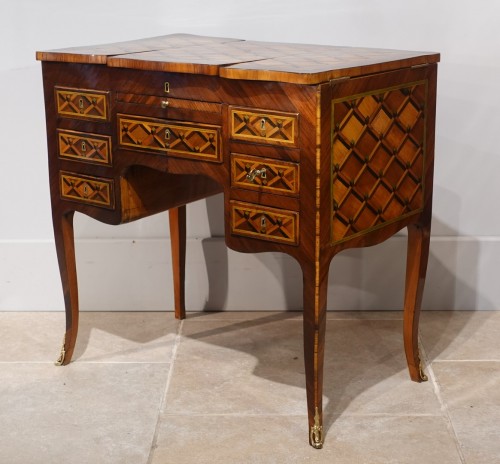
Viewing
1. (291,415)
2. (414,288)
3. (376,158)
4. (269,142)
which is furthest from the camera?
(414,288)

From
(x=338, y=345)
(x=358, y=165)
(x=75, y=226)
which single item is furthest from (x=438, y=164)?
(x=75, y=226)

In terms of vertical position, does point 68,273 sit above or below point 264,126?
below

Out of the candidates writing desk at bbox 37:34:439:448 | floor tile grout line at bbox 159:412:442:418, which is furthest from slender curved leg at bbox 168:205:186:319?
floor tile grout line at bbox 159:412:442:418

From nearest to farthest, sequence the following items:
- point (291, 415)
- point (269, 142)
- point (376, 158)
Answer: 1. point (269, 142)
2. point (376, 158)
3. point (291, 415)

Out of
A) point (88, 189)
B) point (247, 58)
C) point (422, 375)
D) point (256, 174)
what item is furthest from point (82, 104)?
point (422, 375)

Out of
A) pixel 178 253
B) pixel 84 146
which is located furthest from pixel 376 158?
pixel 178 253

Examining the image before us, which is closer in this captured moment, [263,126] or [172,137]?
[263,126]

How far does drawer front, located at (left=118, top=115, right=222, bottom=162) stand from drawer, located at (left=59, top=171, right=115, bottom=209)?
14cm

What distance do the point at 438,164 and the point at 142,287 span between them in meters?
1.01

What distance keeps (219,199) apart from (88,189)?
669mm

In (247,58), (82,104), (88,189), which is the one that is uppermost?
(247,58)

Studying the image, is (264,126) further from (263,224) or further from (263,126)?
(263,224)

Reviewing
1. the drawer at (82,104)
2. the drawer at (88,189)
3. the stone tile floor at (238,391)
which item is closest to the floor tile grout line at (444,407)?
the stone tile floor at (238,391)

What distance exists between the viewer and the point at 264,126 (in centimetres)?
213
